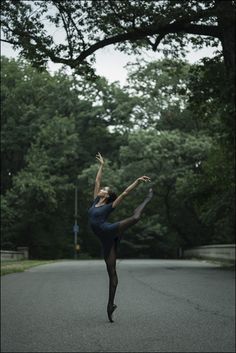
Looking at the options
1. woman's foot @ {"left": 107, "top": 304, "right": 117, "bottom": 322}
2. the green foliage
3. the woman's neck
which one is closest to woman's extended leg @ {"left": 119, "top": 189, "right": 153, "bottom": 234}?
the woman's neck

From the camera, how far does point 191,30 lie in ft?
11.7

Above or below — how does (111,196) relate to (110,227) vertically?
above

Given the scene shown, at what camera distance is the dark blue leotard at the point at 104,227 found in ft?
8.73

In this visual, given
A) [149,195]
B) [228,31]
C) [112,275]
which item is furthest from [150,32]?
[112,275]

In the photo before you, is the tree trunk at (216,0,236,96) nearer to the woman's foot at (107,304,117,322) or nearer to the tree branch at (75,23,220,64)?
the tree branch at (75,23,220,64)

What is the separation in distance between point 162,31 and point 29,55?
2.84 ft

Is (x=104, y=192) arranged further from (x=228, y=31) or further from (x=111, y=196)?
(x=228, y=31)

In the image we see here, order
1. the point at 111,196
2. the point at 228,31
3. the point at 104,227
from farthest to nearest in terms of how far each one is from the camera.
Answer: the point at 228,31
the point at 111,196
the point at 104,227

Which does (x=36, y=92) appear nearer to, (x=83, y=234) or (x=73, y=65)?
(x=83, y=234)

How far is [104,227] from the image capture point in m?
2.67

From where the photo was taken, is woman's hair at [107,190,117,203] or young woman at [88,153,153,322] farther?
woman's hair at [107,190,117,203]

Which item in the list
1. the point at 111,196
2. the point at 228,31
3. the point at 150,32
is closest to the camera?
the point at 111,196

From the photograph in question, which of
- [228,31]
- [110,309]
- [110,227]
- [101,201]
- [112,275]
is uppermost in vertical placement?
[228,31]

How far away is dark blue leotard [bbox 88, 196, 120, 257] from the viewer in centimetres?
266
